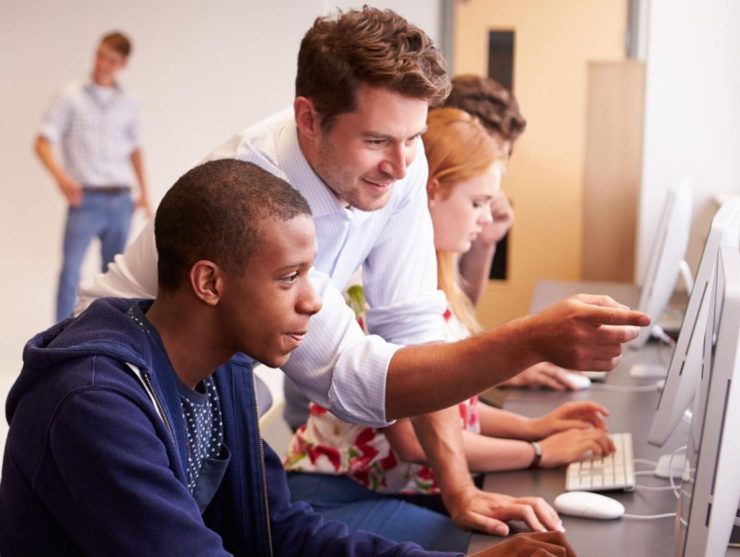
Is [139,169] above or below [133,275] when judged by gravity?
below

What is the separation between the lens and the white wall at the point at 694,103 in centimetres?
389

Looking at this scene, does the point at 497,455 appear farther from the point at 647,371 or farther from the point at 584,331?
the point at 647,371

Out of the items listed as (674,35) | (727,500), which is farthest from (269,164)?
(674,35)

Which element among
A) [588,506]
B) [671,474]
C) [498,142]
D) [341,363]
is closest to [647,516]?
[588,506]

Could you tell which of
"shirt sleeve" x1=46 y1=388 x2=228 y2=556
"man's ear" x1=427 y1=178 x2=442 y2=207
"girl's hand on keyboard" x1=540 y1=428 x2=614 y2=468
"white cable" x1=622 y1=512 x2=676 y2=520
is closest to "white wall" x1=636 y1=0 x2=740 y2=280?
"man's ear" x1=427 y1=178 x2=442 y2=207

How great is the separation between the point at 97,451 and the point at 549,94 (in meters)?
4.99

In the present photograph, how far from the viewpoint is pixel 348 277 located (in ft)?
6.31

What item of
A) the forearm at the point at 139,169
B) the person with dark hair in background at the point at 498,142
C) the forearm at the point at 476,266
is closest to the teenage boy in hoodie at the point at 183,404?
the person with dark hair in background at the point at 498,142

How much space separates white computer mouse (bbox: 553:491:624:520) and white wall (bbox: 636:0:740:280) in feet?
8.13

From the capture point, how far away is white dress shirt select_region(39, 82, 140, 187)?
590cm

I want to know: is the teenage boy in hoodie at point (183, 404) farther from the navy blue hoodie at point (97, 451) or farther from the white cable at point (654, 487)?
the white cable at point (654, 487)

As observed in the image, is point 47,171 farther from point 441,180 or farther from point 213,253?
point 213,253

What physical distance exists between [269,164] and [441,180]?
65 centimetres

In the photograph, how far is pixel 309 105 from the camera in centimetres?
171
